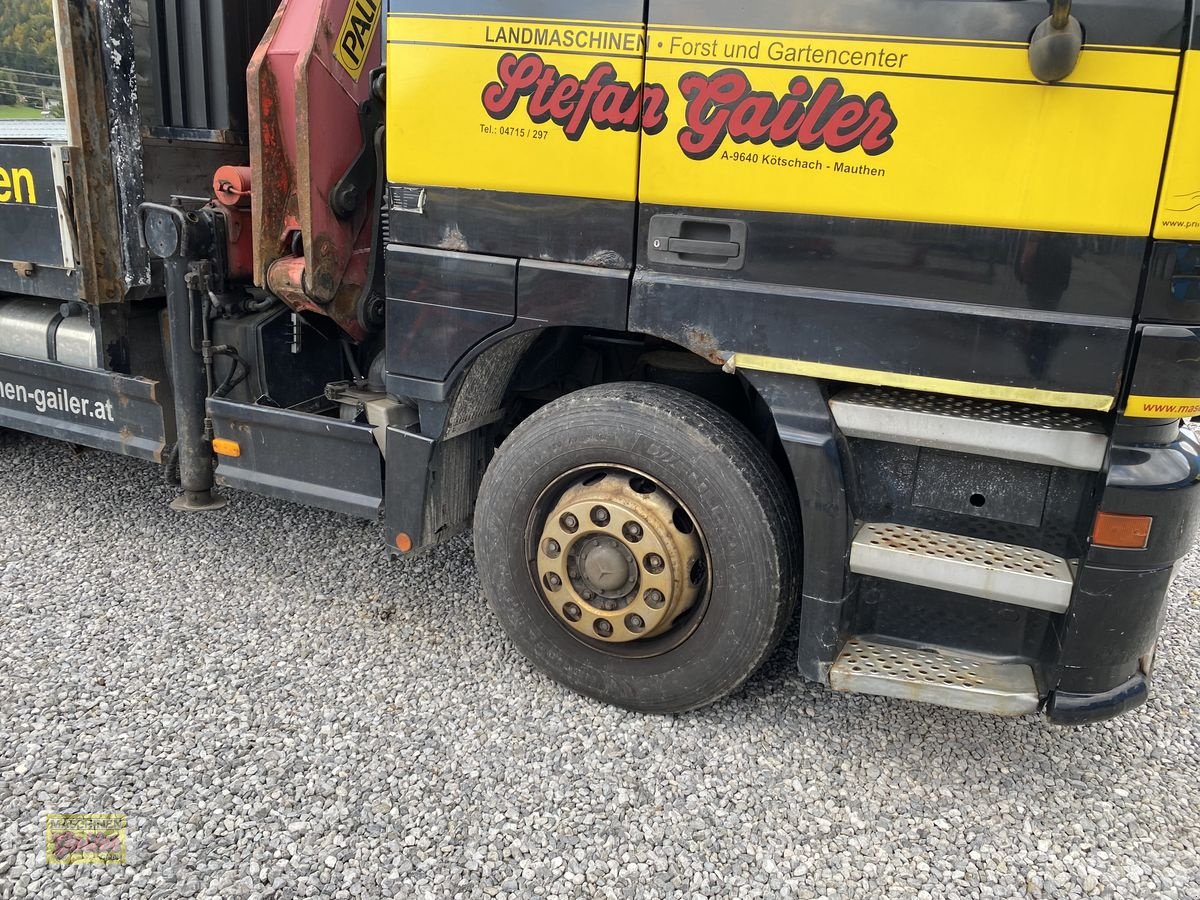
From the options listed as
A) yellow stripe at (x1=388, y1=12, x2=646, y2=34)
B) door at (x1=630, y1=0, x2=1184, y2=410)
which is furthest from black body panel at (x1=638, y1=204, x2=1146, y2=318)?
yellow stripe at (x1=388, y1=12, x2=646, y2=34)

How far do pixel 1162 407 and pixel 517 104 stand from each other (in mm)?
1902

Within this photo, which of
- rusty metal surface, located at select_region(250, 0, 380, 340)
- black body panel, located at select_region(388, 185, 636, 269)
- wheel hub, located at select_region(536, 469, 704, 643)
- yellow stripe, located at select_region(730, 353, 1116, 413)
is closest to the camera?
yellow stripe, located at select_region(730, 353, 1116, 413)

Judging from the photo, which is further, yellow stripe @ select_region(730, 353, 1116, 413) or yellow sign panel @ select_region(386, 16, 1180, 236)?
yellow stripe @ select_region(730, 353, 1116, 413)

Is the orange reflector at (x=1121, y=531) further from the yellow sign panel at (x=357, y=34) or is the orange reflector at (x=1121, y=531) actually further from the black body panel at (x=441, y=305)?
the yellow sign panel at (x=357, y=34)

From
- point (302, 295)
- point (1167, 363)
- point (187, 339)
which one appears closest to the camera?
point (1167, 363)

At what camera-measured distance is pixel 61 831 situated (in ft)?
8.34

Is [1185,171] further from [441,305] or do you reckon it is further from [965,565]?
[441,305]

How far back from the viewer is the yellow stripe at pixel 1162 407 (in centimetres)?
238

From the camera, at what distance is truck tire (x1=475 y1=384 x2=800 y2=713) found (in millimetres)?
2852

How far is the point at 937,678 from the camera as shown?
2.69 meters

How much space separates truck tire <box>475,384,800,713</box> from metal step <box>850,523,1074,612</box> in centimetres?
28

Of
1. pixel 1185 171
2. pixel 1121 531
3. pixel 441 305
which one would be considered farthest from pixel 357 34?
pixel 1121 531

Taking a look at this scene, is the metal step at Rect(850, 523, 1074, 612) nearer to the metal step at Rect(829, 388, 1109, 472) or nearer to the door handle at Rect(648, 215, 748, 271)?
the metal step at Rect(829, 388, 1109, 472)

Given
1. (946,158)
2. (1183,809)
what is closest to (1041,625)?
(1183,809)
